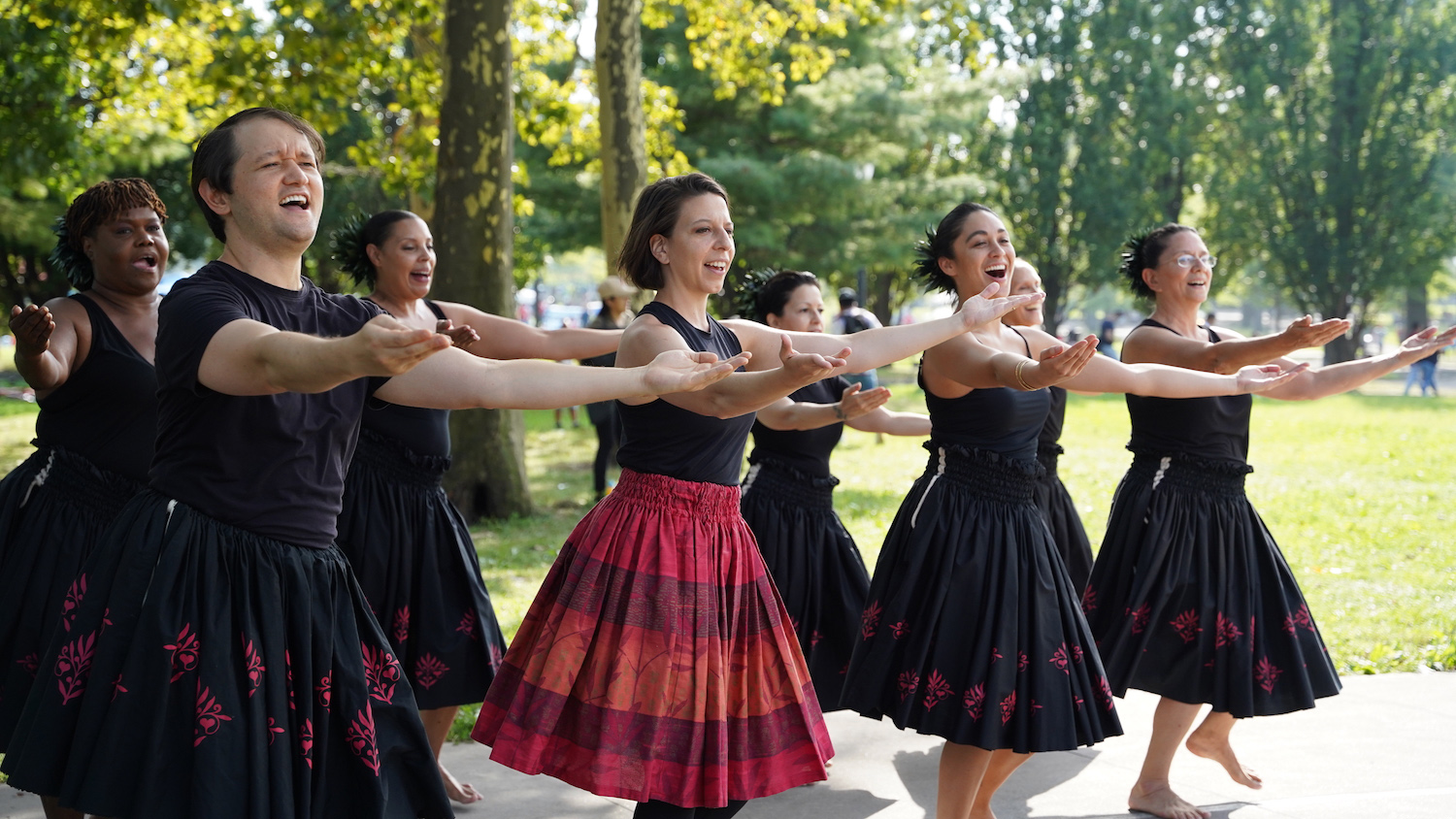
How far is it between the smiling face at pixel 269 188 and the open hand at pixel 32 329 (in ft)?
3.90

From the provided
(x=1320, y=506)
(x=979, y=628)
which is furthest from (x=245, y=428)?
(x=1320, y=506)

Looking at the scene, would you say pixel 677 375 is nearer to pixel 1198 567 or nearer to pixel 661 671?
pixel 661 671

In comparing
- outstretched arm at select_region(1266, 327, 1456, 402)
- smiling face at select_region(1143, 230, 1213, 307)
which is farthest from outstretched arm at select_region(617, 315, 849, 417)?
outstretched arm at select_region(1266, 327, 1456, 402)

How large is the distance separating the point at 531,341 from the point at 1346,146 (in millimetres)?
33867

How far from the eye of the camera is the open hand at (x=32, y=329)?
348 cm

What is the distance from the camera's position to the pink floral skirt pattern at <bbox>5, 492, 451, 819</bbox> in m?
2.46

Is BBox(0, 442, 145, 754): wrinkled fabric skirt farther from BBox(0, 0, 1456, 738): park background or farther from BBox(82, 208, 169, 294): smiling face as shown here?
BBox(0, 0, 1456, 738): park background

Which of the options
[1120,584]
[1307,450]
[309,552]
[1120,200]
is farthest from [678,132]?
[309,552]

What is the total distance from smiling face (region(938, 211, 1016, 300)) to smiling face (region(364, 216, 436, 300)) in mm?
2002

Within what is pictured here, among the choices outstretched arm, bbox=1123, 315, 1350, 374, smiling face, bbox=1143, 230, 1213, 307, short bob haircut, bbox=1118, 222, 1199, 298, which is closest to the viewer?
outstretched arm, bbox=1123, 315, 1350, 374

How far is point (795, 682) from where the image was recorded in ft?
11.2

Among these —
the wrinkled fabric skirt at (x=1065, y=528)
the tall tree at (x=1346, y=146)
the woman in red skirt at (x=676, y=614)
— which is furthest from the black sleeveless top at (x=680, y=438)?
the tall tree at (x=1346, y=146)

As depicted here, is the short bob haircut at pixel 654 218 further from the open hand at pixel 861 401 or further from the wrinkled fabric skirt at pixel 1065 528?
the wrinkled fabric skirt at pixel 1065 528

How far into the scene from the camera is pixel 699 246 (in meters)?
3.57
